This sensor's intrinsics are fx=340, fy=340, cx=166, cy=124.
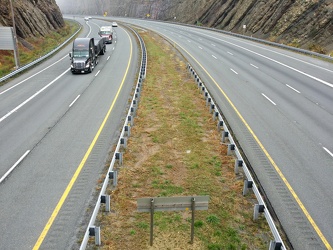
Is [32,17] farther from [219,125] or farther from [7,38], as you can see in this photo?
[219,125]

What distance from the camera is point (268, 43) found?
48875mm

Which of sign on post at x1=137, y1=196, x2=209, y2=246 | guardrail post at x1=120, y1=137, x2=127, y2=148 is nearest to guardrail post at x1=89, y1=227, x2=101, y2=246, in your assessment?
sign on post at x1=137, y1=196, x2=209, y2=246

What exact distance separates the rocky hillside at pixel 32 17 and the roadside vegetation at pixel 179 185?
98.3ft

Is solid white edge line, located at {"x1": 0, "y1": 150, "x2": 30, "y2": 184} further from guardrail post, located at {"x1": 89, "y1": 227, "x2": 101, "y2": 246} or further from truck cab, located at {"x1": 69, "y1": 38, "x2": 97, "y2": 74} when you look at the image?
truck cab, located at {"x1": 69, "y1": 38, "x2": 97, "y2": 74}

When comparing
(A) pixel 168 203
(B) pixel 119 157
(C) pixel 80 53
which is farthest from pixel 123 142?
(C) pixel 80 53

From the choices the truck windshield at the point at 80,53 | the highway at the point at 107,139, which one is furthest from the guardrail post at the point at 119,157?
the truck windshield at the point at 80,53

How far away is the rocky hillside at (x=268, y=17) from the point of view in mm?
43062

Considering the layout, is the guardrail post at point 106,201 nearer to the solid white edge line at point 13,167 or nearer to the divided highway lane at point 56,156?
the divided highway lane at point 56,156

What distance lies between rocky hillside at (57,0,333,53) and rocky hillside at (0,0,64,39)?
32.6m

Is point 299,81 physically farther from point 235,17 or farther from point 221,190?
point 235,17

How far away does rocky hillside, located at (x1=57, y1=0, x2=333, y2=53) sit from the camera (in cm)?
4306

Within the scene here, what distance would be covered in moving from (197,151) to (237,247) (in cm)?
660

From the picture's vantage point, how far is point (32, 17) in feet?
169

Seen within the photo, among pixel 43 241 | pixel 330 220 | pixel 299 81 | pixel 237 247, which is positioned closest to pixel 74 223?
pixel 43 241
